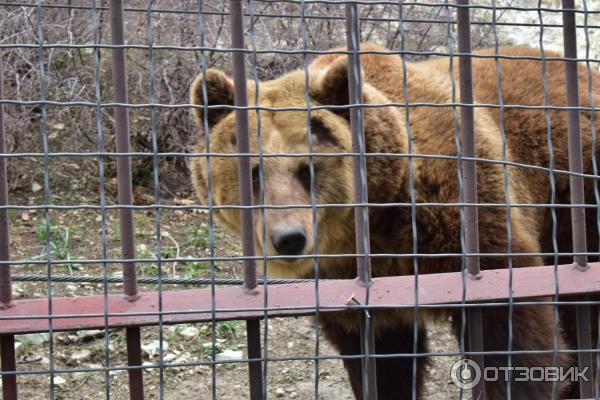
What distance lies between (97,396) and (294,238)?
86.0 inches

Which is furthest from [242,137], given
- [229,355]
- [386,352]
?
[229,355]

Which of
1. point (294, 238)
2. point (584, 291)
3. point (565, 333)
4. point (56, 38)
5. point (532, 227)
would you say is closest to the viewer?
point (584, 291)

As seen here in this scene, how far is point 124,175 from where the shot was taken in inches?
97.5

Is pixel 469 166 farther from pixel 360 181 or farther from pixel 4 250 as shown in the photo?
pixel 4 250

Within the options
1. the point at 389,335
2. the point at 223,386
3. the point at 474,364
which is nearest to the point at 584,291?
the point at 474,364

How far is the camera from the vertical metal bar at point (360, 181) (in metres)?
2.47

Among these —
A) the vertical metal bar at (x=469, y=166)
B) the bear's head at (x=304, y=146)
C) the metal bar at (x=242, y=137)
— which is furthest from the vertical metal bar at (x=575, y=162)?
the metal bar at (x=242, y=137)

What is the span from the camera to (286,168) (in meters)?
3.58

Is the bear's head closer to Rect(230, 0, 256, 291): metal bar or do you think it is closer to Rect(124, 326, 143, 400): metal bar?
Rect(230, 0, 256, 291): metal bar

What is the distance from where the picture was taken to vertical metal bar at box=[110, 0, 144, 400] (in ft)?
7.93

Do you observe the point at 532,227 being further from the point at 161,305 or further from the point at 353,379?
the point at 161,305

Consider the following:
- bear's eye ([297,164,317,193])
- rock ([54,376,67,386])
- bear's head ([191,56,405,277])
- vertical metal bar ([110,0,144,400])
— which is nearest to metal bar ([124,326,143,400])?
vertical metal bar ([110,0,144,400])

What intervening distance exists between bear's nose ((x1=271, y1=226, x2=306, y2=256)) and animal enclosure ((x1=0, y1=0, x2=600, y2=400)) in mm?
120

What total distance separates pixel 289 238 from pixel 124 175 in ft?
2.94
